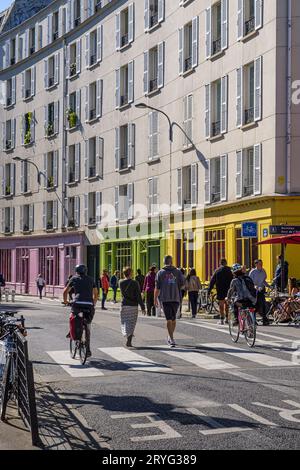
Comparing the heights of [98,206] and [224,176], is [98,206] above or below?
below

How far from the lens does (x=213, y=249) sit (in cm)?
3161

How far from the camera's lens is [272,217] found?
26.6 m

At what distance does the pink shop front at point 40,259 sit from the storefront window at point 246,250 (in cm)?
1608

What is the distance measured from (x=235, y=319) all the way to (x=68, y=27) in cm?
3465

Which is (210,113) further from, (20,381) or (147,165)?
(20,381)

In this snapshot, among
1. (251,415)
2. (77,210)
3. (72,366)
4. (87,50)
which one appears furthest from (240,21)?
(251,415)

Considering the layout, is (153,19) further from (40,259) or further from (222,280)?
(222,280)

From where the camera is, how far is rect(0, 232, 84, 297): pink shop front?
149 feet

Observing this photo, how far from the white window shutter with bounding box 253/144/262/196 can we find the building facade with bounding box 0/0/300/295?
Answer: 0.04 m

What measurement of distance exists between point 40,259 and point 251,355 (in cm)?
3762

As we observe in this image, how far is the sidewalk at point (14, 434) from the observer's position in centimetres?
672

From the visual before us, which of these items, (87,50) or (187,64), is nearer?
(187,64)

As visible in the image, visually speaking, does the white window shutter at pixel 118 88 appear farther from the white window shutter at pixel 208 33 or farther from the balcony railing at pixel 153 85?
the white window shutter at pixel 208 33

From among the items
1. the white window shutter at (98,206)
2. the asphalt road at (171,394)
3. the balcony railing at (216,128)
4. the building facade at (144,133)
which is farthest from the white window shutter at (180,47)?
the asphalt road at (171,394)
